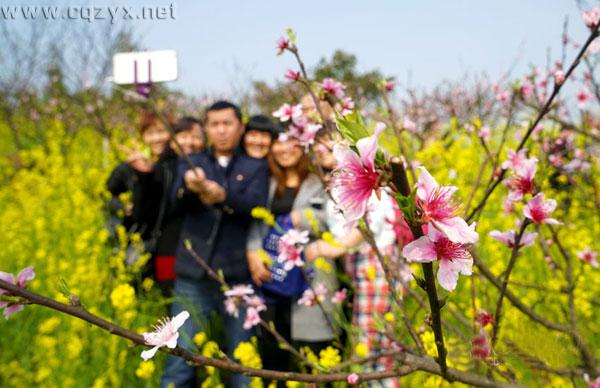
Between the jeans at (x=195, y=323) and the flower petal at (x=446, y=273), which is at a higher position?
the flower petal at (x=446, y=273)

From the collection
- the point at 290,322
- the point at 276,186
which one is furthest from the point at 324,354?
the point at 276,186

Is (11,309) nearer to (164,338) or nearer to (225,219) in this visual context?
(164,338)

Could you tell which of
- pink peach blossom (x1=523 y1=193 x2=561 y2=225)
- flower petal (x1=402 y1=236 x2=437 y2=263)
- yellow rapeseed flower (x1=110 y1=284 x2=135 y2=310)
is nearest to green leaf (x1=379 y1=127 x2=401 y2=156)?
yellow rapeseed flower (x1=110 y1=284 x2=135 y2=310)

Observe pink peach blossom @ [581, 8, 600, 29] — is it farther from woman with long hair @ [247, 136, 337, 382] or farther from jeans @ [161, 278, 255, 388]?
jeans @ [161, 278, 255, 388]

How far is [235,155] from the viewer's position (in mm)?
2850

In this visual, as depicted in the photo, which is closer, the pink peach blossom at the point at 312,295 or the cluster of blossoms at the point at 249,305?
the pink peach blossom at the point at 312,295

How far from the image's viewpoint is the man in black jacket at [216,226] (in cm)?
251

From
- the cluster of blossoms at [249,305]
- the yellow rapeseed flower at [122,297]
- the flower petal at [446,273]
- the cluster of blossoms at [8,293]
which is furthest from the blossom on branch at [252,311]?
the flower petal at [446,273]

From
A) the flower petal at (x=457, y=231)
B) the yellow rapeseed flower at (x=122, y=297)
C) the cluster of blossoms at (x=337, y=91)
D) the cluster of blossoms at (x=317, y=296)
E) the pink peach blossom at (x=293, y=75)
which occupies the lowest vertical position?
the yellow rapeseed flower at (x=122, y=297)

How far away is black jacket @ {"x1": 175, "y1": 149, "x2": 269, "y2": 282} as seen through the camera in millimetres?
2555

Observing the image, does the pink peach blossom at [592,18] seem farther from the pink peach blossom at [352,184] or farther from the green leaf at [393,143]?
the green leaf at [393,143]

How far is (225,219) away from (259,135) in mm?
538

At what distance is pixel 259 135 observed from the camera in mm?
2785

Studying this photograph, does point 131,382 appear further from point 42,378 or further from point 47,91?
point 47,91
